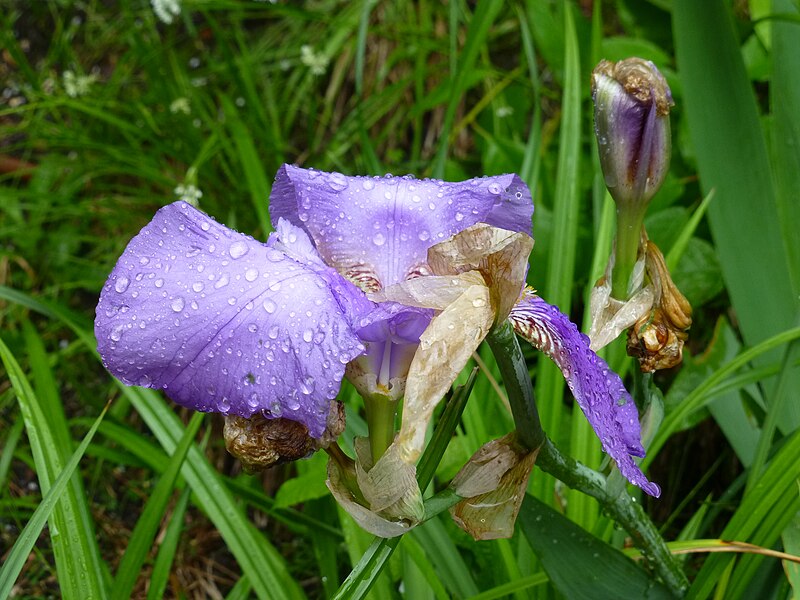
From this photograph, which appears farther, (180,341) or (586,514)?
(586,514)

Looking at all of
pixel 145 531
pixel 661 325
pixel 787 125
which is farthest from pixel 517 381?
pixel 787 125

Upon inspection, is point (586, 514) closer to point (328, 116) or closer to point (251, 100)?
point (251, 100)

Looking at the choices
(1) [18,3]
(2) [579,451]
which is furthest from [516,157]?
(1) [18,3]

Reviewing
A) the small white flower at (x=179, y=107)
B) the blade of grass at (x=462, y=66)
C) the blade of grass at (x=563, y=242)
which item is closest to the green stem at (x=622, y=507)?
the blade of grass at (x=563, y=242)

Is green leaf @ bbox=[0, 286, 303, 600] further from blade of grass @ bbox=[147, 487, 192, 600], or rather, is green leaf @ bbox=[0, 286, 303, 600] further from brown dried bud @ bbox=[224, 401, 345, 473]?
brown dried bud @ bbox=[224, 401, 345, 473]

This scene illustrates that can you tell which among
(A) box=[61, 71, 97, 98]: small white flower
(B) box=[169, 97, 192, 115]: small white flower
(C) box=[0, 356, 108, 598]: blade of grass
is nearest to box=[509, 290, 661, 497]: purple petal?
(C) box=[0, 356, 108, 598]: blade of grass

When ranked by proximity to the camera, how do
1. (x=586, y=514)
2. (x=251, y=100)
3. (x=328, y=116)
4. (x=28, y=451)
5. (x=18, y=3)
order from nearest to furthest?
(x=586, y=514)
(x=28, y=451)
(x=251, y=100)
(x=328, y=116)
(x=18, y=3)
